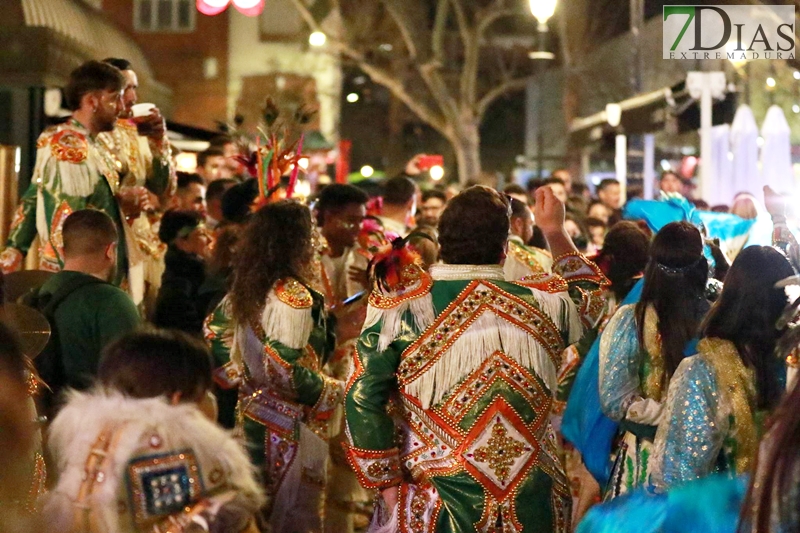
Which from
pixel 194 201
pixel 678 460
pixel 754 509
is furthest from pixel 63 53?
pixel 754 509

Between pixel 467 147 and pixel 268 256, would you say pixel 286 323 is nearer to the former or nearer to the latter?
pixel 268 256

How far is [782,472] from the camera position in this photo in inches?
94.0

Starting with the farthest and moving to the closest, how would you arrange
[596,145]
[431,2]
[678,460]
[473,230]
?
[431,2]
[596,145]
[473,230]
[678,460]

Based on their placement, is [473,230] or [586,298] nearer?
[473,230]

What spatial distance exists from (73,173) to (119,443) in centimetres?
375

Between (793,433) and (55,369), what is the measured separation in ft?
12.6

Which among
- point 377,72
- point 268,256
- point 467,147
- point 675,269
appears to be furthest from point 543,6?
point 467,147

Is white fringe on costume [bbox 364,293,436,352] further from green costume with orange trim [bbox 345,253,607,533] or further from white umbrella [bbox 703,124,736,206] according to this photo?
white umbrella [bbox 703,124,736,206]

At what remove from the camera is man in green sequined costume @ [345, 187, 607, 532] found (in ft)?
14.8

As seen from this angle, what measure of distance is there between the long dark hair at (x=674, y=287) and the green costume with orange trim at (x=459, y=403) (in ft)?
2.12

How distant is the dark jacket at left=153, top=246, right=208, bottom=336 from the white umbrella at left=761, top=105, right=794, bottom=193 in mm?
7719

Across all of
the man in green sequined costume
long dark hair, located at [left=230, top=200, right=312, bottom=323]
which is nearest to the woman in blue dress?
the man in green sequined costume

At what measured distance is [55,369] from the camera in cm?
543

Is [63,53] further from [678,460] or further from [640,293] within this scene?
[678,460]
